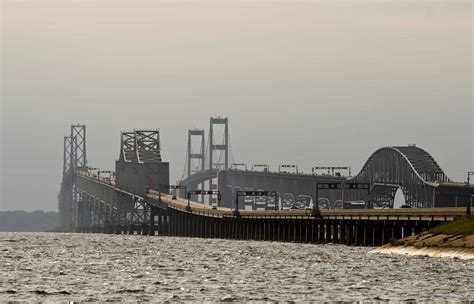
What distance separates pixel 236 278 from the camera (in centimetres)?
8575

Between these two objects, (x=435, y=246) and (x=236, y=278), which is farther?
(x=435, y=246)

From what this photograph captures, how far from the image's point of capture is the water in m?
72.6

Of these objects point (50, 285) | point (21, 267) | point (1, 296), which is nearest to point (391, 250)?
point (21, 267)

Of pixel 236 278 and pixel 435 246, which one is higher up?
pixel 435 246

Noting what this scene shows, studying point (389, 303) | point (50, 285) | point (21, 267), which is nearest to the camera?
point (389, 303)

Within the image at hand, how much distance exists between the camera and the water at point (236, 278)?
238 feet

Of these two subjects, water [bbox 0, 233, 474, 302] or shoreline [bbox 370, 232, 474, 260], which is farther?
shoreline [bbox 370, 232, 474, 260]

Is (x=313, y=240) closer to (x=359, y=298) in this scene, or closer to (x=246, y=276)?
(x=246, y=276)

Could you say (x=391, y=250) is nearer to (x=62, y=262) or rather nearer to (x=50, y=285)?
(x=62, y=262)

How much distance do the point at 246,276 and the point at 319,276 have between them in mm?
4196

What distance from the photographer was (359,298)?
70375 mm

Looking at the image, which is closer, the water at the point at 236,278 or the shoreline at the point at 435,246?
the water at the point at 236,278

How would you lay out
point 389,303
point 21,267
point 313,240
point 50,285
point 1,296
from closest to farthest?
point 389,303 → point 1,296 → point 50,285 → point 21,267 → point 313,240

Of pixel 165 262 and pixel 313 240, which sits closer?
pixel 165 262
